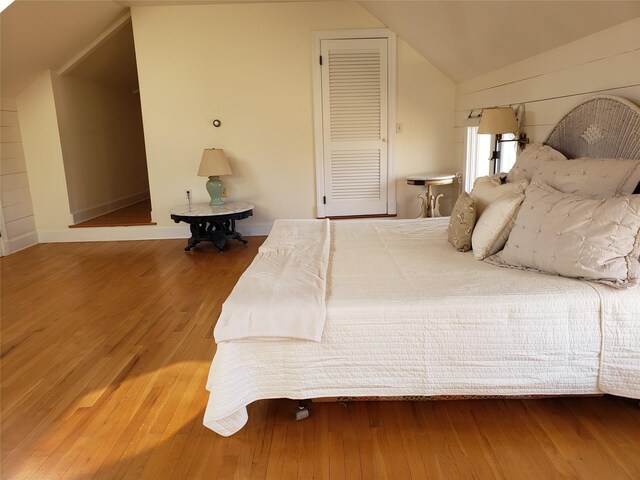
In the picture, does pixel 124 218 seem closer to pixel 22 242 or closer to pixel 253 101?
pixel 22 242

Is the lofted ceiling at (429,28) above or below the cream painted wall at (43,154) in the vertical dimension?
above

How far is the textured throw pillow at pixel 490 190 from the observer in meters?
2.36

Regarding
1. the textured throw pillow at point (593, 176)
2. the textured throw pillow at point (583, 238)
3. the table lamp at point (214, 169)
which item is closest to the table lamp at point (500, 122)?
the textured throw pillow at point (593, 176)

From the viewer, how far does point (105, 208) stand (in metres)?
6.03

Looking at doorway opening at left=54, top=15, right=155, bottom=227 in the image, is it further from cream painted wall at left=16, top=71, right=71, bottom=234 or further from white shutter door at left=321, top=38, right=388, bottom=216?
white shutter door at left=321, top=38, right=388, bottom=216

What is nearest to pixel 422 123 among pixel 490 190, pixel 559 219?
pixel 490 190

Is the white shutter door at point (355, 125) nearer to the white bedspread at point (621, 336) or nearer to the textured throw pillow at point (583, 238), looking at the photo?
the textured throw pillow at point (583, 238)

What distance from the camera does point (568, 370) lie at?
1725mm

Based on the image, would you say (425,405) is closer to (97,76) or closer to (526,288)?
(526,288)

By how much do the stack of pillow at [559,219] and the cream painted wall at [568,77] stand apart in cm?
37

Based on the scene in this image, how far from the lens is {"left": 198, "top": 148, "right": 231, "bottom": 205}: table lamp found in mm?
4598

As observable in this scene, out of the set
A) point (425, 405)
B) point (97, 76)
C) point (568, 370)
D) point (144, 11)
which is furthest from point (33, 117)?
point (568, 370)

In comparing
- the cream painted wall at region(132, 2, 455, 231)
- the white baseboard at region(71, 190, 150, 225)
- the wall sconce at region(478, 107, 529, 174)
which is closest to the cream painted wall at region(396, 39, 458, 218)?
the cream painted wall at region(132, 2, 455, 231)

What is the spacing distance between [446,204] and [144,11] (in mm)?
3762
